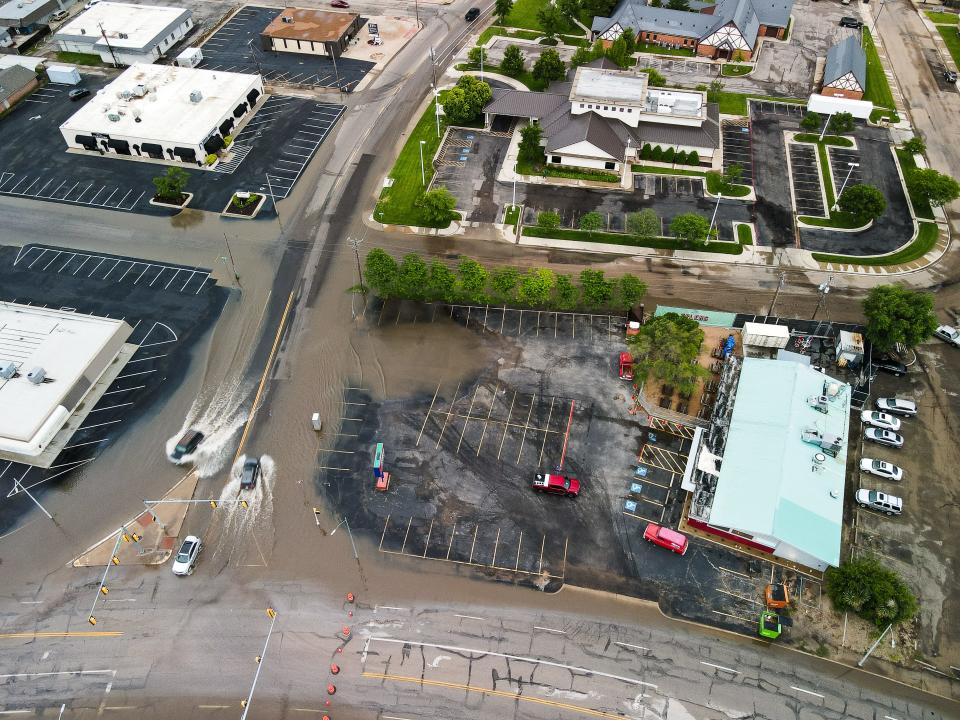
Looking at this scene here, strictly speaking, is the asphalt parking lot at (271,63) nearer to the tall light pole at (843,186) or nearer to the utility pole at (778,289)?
the utility pole at (778,289)

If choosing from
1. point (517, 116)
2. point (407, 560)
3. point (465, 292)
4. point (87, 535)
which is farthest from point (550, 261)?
point (87, 535)

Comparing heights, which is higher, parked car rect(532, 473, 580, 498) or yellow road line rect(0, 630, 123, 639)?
parked car rect(532, 473, 580, 498)

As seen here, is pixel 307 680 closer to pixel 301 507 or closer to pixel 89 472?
pixel 301 507

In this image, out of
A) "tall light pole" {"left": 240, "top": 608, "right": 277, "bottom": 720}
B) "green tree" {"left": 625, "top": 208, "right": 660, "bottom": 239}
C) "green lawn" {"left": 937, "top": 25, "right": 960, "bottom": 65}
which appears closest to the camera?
"tall light pole" {"left": 240, "top": 608, "right": 277, "bottom": 720}

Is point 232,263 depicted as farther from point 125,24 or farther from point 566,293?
point 125,24

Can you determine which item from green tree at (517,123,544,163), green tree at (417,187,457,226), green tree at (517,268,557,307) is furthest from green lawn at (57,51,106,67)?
green tree at (517,268,557,307)

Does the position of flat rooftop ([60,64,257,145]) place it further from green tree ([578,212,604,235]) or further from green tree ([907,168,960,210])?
green tree ([907,168,960,210])

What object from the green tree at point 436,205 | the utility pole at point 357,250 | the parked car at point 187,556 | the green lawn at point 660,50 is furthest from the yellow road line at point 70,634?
the green lawn at point 660,50
